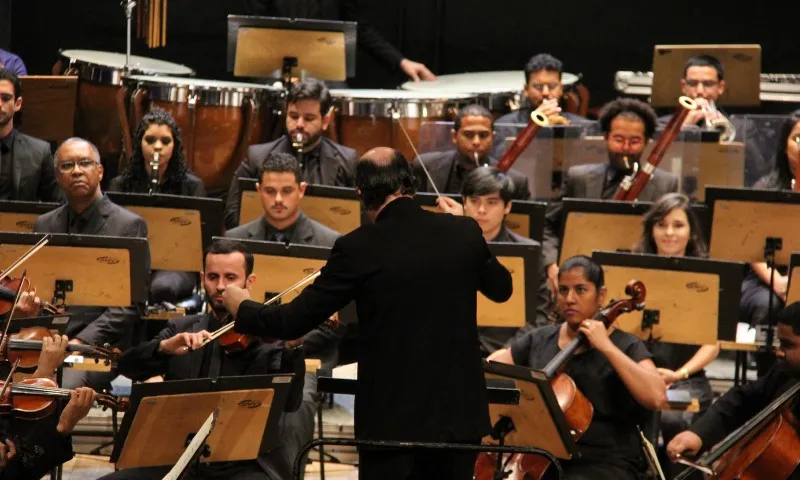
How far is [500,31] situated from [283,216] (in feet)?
12.3

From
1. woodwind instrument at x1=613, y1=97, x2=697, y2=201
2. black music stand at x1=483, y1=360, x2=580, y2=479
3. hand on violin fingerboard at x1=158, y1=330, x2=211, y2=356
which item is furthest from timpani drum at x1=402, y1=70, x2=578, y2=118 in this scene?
hand on violin fingerboard at x1=158, y1=330, x2=211, y2=356

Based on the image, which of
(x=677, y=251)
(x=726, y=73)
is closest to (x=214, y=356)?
(x=677, y=251)

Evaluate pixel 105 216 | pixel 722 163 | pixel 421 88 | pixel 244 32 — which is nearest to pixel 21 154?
pixel 105 216

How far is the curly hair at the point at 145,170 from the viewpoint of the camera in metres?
6.45

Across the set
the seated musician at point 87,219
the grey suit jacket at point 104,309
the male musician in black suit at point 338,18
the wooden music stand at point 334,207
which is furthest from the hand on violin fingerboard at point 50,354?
the male musician in black suit at point 338,18

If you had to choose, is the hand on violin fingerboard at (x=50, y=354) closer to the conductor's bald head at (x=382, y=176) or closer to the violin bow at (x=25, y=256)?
the violin bow at (x=25, y=256)

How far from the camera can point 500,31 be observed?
9.07 metres

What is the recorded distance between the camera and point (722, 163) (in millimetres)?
6461

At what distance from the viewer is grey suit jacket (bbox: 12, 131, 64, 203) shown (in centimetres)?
630

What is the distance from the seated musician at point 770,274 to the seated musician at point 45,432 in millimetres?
2676

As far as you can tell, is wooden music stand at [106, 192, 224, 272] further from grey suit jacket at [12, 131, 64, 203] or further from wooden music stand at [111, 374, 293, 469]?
wooden music stand at [111, 374, 293, 469]

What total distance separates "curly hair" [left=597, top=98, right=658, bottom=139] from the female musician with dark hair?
6.12 ft

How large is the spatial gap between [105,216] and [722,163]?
2.76 metres

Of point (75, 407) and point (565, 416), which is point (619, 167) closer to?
point (565, 416)
